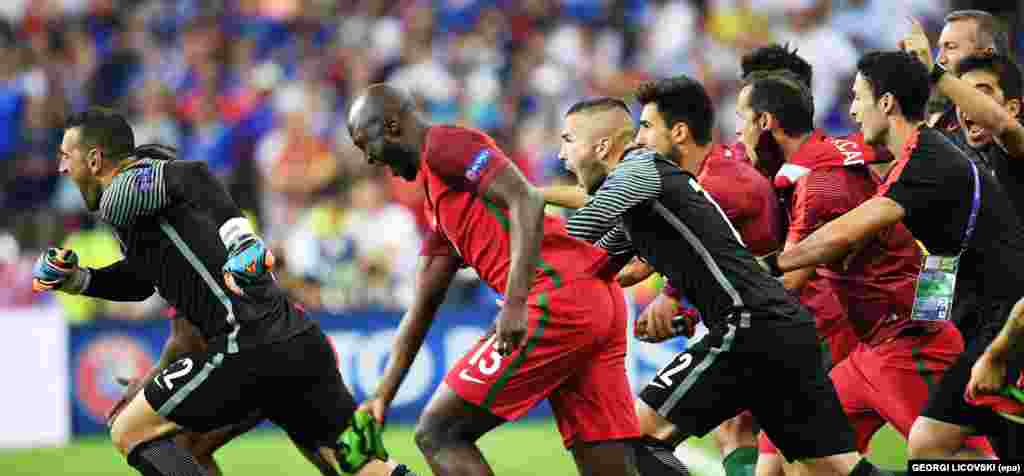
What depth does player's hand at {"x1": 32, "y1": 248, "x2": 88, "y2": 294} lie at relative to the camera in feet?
25.1

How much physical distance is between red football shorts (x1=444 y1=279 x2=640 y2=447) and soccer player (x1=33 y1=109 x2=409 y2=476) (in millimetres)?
726

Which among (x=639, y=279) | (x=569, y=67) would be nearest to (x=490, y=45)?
(x=569, y=67)

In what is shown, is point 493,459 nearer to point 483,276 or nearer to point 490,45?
point 483,276

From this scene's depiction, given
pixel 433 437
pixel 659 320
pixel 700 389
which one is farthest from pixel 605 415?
pixel 659 320

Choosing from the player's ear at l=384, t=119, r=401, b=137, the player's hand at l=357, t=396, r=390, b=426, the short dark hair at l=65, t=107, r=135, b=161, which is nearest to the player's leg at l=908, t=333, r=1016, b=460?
the player's hand at l=357, t=396, r=390, b=426

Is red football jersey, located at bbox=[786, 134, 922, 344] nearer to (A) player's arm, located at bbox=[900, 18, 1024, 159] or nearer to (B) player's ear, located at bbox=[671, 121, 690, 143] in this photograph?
(B) player's ear, located at bbox=[671, 121, 690, 143]

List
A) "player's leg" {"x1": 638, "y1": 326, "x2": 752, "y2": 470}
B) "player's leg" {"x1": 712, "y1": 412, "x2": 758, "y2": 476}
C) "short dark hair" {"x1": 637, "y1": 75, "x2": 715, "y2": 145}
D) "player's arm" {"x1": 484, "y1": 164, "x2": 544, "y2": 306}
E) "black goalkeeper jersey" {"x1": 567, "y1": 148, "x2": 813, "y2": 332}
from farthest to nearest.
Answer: "player's leg" {"x1": 712, "y1": 412, "x2": 758, "y2": 476}, "short dark hair" {"x1": 637, "y1": 75, "x2": 715, "y2": 145}, "player's leg" {"x1": 638, "y1": 326, "x2": 752, "y2": 470}, "black goalkeeper jersey" {"x1": 567, "y1": 148, "x2": 813, "y2": 332}, "player's arm" {"x1": 484, "y1": 164, "x2": 544, "y2": 306}

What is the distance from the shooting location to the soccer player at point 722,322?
6605 mm

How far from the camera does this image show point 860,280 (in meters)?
7.72

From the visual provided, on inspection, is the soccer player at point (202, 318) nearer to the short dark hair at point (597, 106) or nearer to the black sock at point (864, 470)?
the short dark hair at point (597, 106)

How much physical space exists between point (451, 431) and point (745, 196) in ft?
7.09

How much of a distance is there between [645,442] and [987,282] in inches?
66.8

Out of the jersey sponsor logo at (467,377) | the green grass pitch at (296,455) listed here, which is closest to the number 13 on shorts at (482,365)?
the jersey sponsor logo at (467,377)

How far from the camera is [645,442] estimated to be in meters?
6.81
